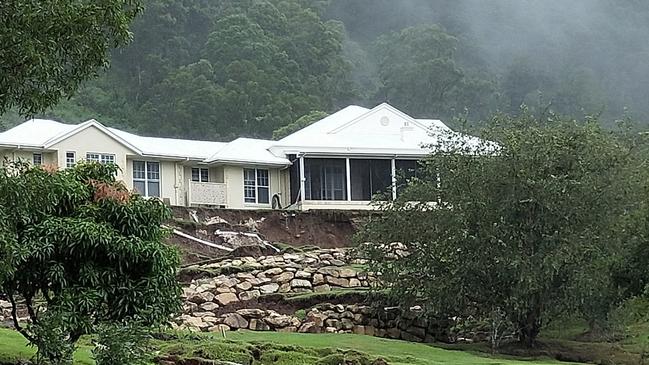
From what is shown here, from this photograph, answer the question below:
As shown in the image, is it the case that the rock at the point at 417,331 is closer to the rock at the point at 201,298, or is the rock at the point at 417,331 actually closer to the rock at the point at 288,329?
the rock at the point at 288,329

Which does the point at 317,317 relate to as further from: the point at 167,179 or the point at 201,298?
the point at 167,179

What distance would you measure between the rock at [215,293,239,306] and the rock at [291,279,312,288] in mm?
2315

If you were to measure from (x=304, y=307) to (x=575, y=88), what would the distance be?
6523 cm

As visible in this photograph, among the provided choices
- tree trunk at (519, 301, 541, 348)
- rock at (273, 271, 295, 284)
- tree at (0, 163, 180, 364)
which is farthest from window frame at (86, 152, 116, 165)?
tree at (0, 163, 180, 364)

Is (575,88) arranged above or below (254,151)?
above

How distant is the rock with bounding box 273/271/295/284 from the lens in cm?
3094

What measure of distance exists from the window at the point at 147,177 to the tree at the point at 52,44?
27.4 meters

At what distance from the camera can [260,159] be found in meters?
43.6

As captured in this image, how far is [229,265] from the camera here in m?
31.3

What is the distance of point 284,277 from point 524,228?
23.7 ft

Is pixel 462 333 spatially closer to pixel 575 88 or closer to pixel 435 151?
pixel 435 151

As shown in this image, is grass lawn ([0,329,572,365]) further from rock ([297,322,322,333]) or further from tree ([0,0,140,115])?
tree ([0,0,140,115])

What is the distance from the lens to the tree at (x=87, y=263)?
1545 cm

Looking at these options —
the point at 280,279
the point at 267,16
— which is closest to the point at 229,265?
the point at 280,279
